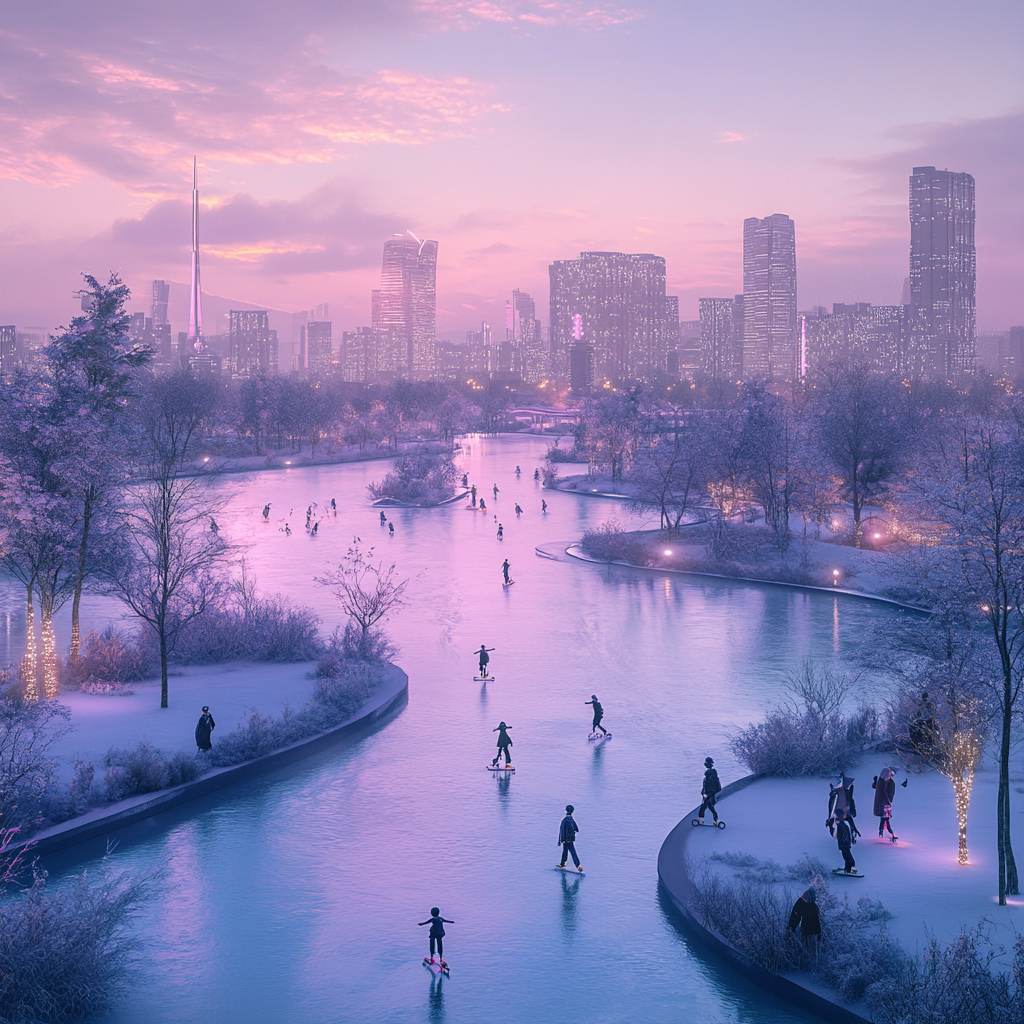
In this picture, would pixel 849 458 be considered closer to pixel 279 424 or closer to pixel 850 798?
pixel 850 798

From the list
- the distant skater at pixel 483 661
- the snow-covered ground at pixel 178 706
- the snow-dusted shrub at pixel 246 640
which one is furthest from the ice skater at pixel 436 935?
the snow-dusted shrub at pixel 246 640

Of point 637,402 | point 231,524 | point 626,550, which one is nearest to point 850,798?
point 626,550

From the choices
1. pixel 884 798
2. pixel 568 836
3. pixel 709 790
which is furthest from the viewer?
pixel 709 790

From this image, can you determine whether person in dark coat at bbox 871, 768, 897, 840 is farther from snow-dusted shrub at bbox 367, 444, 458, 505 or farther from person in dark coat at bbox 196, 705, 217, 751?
snow-dusted shrub at bbox 367, 444, 458, 505

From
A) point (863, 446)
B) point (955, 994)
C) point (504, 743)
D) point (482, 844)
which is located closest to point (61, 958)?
point (482, 844)

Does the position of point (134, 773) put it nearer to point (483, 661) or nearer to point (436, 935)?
point (436, 935)

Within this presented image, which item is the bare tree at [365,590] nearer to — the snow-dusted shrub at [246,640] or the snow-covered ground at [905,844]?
the snow-dusted shrub at [246,640]
